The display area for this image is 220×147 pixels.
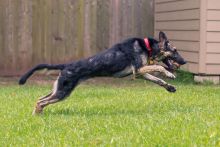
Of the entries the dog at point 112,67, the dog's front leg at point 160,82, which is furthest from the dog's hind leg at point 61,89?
the dog's front leg at point 160,82

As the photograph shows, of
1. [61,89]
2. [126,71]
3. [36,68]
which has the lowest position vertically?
[61,89]

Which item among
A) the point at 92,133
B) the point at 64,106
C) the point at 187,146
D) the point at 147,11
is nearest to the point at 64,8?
the point at 147,11

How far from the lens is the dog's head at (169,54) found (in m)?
9.45

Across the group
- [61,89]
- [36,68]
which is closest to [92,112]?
[61,89]

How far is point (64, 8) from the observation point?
15.9 meters

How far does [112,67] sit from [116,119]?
123 cm

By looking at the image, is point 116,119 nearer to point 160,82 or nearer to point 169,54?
point 160,82

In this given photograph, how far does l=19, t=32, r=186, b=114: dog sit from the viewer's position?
28.5 feet

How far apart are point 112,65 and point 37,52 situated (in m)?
7.20

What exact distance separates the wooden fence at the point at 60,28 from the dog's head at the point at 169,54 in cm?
651

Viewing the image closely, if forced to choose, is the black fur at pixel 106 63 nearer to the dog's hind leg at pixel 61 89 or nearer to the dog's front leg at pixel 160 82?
the dog's hind leg at pixel 61 89

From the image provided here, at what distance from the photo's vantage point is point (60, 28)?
1589 cm

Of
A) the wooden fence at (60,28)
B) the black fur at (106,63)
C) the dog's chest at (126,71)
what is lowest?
the wooden fence at (60,28)

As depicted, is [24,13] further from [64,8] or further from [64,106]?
[64,106]
